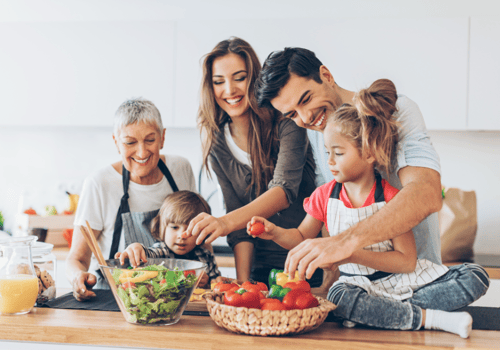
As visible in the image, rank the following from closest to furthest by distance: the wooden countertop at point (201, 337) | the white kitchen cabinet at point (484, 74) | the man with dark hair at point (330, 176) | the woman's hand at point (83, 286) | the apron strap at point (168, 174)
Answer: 1. the wooden countertop at point (201, 337)
2. the man with dark hair at point (330, 176)
3. the woman's hand at point (83, 286)
4. the apron strap at point (168, 174)
5. the white kitchen cabinet at point (484, 74)

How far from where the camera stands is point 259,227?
3.89 feet

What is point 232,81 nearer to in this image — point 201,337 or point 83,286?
point 83,286

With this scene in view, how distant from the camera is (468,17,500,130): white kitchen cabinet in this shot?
7.90 ft

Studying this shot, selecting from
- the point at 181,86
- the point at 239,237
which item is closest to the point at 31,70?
the point at 181,86

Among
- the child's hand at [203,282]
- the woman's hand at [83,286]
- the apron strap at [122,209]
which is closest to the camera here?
the woman's hand at [83,286]

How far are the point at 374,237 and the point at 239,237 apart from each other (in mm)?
717

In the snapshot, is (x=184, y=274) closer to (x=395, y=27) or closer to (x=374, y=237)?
(x=374, y=237)

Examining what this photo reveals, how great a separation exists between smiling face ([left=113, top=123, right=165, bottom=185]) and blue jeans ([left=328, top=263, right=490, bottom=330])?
767 mm

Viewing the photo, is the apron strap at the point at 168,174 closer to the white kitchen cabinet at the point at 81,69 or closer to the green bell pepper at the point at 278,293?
the green bell pepper at the point at 278,293

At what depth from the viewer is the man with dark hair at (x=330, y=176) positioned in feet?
3.43

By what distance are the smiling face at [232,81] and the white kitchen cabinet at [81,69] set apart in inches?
42.8

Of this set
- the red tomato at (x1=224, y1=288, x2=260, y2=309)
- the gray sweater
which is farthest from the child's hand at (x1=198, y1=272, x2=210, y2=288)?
the red tomato at (x1=224, y1=288, x2=260, y2=309)

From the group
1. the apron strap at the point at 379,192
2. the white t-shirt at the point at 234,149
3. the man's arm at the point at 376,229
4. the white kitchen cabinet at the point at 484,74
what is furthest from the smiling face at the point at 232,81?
the white kitchen cabinet at the point at 484,74

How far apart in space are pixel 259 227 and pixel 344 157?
276 millimetres
